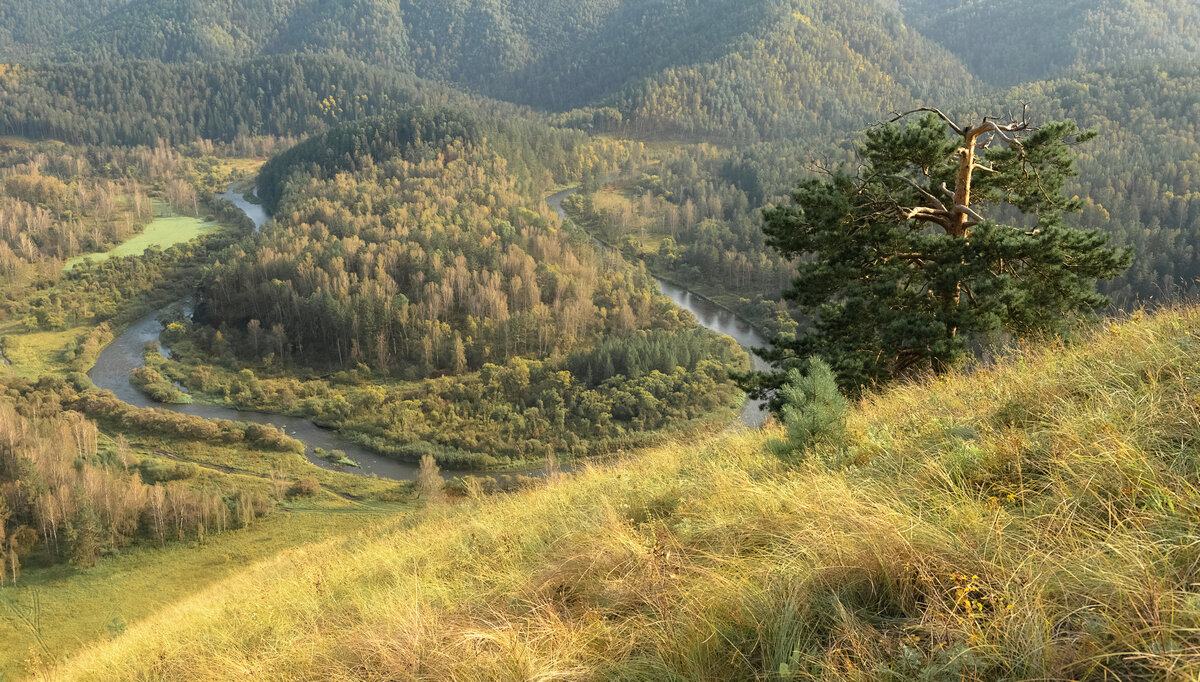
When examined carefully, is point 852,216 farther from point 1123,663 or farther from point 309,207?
point 309,207

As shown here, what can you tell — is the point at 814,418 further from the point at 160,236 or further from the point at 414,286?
the point at 160,236

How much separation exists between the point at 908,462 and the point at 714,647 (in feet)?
9.97

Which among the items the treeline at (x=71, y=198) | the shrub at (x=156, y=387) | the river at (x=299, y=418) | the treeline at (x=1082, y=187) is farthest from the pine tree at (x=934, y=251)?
the treeline at (x=71, y=198)

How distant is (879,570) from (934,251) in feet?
38.8

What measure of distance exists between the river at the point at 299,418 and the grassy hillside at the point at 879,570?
140 ft

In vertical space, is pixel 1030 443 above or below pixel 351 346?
above

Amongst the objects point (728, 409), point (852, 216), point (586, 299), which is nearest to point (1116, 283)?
point (728, 409)

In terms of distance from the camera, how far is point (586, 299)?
84188mm

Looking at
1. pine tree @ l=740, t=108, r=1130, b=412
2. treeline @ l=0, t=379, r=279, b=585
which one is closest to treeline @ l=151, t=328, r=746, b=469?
treeline @ l=0, t=379, r=279, b=585

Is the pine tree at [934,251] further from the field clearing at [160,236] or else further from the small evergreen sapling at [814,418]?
the field clearing at [160,236]

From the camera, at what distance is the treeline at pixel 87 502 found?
43.7 m

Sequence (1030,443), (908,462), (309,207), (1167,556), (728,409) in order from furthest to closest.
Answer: (309,207) < (728,409) < (908,462) < (1030,443) < (1167,556)

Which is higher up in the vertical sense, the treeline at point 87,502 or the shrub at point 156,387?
the shrub at point 156,387

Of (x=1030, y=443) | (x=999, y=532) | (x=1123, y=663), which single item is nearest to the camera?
(x=1123, y=663)
